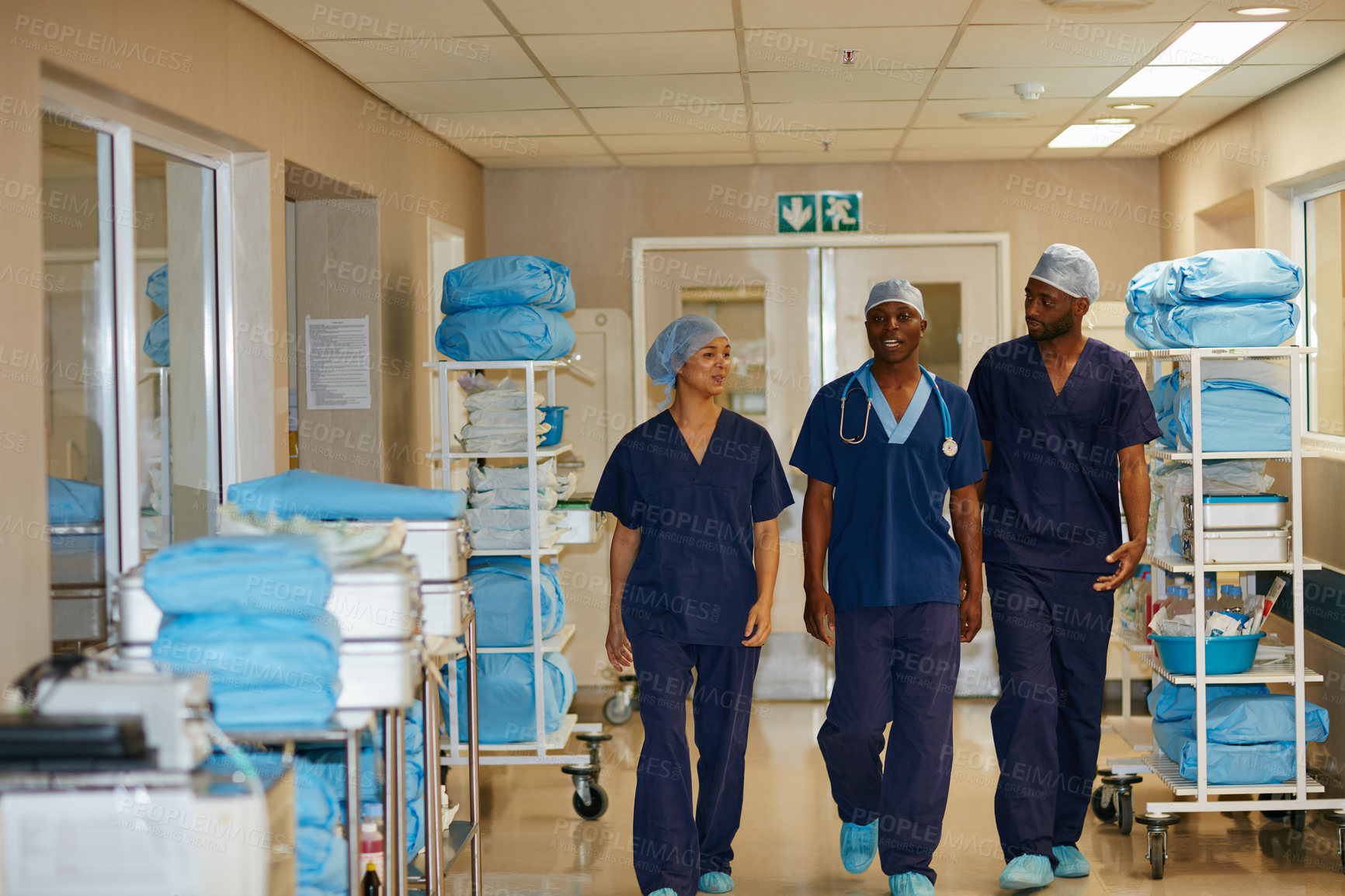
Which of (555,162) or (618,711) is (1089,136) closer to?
(555,162)

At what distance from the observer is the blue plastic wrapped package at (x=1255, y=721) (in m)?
3.42

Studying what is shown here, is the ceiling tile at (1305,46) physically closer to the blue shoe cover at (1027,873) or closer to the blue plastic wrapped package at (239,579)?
the blue shoe cover at (1027,873)

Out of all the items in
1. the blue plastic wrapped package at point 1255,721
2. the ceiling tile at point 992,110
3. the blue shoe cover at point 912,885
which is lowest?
the blue shoe cover at point 912,885

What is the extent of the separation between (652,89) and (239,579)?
2.87m

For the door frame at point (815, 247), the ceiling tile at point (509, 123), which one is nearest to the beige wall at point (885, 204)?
the door frame at point (815, 247)

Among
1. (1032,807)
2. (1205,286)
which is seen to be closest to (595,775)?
(1032,807)

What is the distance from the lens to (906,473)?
3.04 m

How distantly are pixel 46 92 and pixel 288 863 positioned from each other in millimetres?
1727

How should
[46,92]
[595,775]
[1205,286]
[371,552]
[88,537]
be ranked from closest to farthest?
[371,552] < [46,92] < [88,537] < [1205,286] < [595,775]

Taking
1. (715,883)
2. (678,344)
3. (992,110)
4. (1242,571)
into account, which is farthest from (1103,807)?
(992,110)

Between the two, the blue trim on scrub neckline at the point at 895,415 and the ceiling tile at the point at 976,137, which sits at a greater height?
the ceiling tile at the point at 976,137

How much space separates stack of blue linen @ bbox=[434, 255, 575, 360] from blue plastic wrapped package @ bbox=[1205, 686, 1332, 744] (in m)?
2.26

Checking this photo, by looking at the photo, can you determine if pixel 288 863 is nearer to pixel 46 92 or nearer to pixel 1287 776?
pixel 46 92

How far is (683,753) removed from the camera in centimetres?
301
